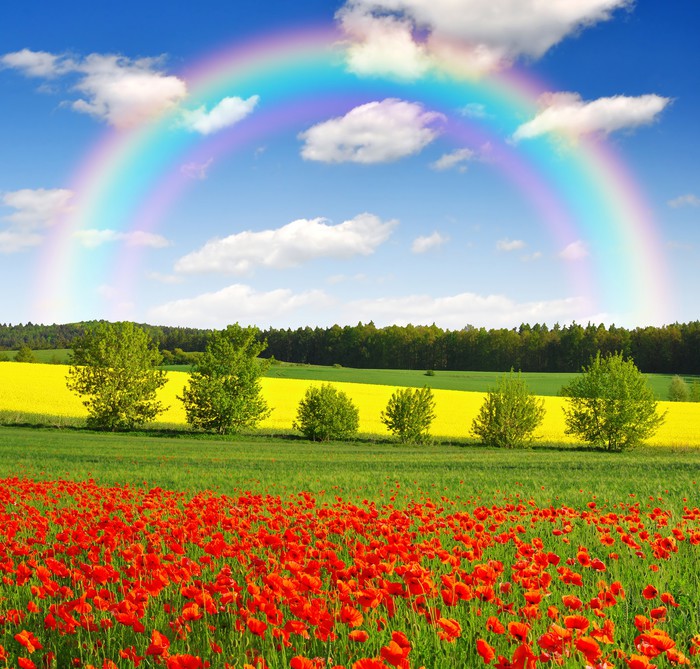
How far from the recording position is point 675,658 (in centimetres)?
311

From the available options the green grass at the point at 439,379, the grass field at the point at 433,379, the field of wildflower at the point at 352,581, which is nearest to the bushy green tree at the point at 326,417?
the field of wildflower at the point at 352,581

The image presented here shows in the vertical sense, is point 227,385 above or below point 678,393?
above

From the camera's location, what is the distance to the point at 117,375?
4831 centimetres

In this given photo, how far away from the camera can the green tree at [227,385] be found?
45750 mm

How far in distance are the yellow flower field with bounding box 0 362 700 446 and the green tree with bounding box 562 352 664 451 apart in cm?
462

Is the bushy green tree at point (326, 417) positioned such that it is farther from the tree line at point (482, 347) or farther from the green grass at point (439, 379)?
the tree line at point (482, 347)

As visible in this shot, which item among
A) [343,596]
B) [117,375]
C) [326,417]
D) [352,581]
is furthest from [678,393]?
[343,596]

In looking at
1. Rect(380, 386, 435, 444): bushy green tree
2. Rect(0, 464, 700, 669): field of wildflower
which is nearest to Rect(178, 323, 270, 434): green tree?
Rect(380, 386, 435, 444): bushy green tree

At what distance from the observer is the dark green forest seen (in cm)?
12019

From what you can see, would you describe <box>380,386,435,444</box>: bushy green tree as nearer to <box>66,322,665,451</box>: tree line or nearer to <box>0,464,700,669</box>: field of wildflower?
<box>66,322,665,451</box>: tree line

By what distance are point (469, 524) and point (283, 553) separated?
1.86 metres

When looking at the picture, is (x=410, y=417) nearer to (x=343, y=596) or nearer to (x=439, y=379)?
(x=343, y=596)

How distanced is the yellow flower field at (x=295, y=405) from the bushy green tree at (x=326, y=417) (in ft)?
17.1

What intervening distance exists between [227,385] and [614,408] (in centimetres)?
2730
